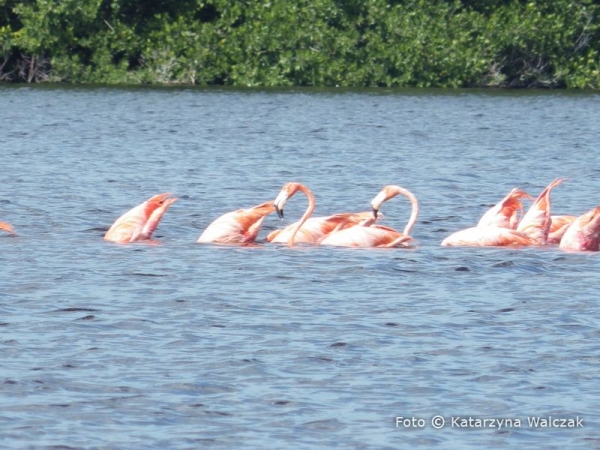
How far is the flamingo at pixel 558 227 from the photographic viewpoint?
13.9m

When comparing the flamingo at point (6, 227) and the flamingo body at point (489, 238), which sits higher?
the flamingo body at point (489, 238)

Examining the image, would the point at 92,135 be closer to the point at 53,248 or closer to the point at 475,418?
the point at 53,248

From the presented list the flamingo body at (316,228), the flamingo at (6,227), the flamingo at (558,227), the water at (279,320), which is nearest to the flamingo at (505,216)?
the flamingo at (558,227)

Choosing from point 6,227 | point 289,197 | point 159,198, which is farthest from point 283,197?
point 6,227

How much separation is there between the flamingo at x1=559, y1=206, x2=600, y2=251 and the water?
0.17 meters

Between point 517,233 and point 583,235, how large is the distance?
0.64m

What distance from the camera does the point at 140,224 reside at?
45.1ft

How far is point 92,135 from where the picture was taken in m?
27.4

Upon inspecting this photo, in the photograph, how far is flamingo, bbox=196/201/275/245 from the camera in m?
13.6

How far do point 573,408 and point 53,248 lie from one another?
6.60 meters

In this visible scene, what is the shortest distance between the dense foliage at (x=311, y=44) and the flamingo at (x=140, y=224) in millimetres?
32231

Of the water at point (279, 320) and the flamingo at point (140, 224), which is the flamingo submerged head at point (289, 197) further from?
the flamingo at point (140, 224)

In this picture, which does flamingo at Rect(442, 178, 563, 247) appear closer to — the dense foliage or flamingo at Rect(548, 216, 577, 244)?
flamingo at Rect(548, 216, 577, 244)

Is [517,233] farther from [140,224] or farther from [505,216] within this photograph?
[140,224]
